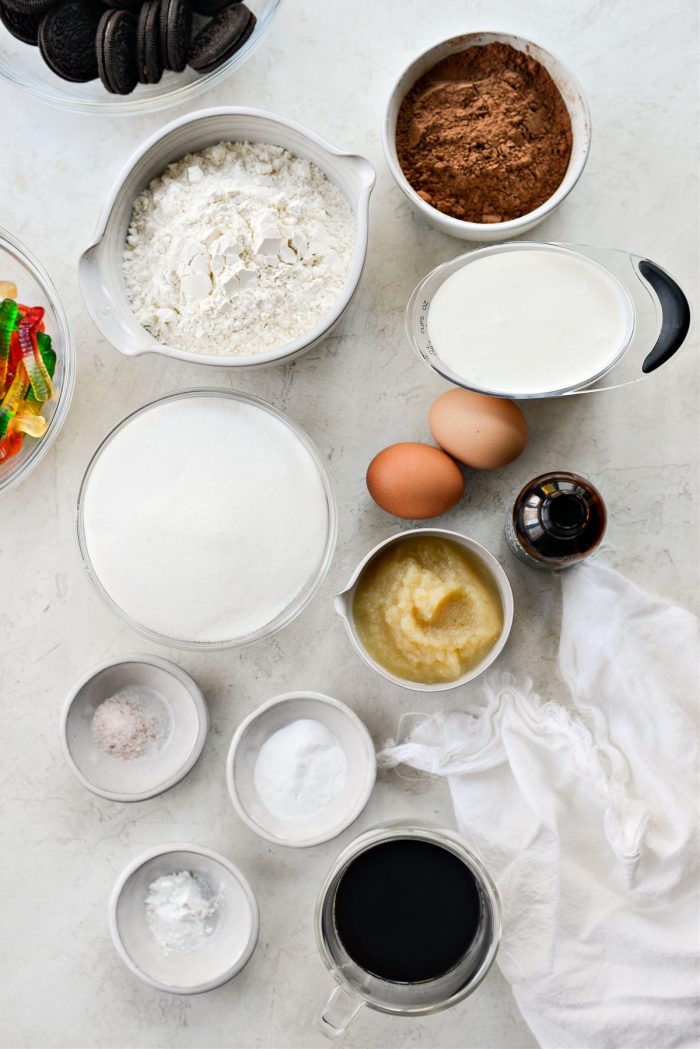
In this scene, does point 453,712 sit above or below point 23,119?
below

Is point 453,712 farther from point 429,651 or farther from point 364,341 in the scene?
point 364,341

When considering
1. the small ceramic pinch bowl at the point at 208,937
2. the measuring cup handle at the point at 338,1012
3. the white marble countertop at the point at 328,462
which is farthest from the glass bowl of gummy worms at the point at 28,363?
the measuring cup handle at the point at 338,1012

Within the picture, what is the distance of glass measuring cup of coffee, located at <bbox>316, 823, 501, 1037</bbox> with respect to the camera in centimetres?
108

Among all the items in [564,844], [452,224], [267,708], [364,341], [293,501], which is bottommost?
[564,844]

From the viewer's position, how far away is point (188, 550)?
111cm

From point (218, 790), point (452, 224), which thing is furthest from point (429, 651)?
point (452, 224)

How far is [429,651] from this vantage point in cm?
112

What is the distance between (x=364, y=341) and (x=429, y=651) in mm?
515

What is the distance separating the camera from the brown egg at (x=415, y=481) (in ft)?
3.73

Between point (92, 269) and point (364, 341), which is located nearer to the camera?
point (92, 269)

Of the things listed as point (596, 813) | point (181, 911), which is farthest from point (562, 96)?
point (181, 911)

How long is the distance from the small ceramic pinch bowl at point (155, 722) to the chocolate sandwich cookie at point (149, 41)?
0.90 meters

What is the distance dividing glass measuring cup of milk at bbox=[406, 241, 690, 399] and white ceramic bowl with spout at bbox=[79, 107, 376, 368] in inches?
6.5

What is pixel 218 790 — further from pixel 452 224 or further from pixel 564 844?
pixel 452 224
